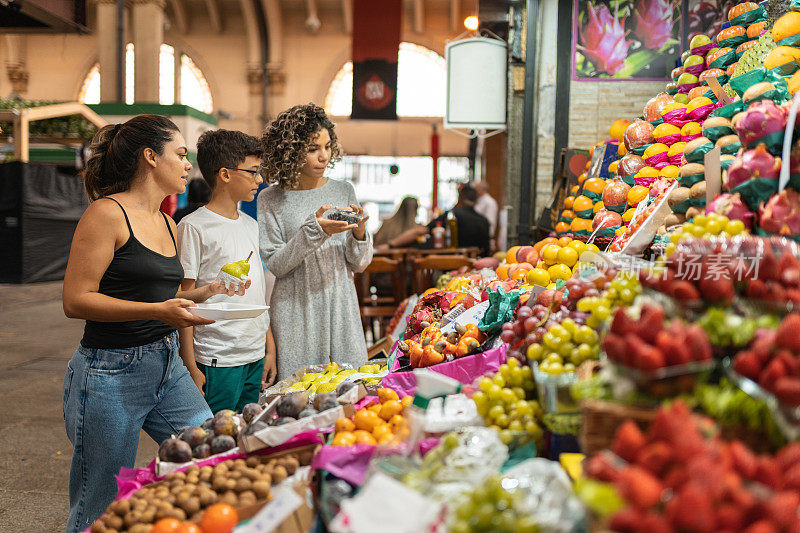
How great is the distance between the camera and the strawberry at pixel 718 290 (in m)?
1.21

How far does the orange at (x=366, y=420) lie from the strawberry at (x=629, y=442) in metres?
0.76

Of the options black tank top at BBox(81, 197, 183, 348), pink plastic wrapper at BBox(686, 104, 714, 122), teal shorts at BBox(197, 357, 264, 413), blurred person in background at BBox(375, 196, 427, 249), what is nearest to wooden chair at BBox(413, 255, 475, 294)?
blurred person in background at BBox(375, 196, 427, 249)

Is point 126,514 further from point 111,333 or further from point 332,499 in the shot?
→ point 111,333

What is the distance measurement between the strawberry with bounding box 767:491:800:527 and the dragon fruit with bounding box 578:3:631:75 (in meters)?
4.77

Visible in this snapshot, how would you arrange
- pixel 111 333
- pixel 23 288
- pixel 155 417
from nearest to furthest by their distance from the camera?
pixel 111 333 < pixel 155 417 < pixel 23 288

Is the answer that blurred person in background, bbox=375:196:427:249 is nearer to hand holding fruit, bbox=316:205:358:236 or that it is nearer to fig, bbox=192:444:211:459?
hand holding fruit, bbox=316:205:358:236

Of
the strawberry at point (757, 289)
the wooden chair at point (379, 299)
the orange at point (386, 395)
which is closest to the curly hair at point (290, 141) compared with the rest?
the orange at point (386, 395)

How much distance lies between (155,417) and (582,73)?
4406 mm

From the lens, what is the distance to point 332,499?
1.23 m

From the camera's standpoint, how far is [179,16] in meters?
17.8

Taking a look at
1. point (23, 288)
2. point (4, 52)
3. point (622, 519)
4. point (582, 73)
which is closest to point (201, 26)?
point (4, 52)

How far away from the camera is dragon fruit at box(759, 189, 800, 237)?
1.42 metres

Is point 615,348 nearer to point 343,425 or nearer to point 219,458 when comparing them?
point 343,425

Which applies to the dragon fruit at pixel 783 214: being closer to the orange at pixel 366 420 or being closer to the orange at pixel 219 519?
the orange at pixel 366 420
